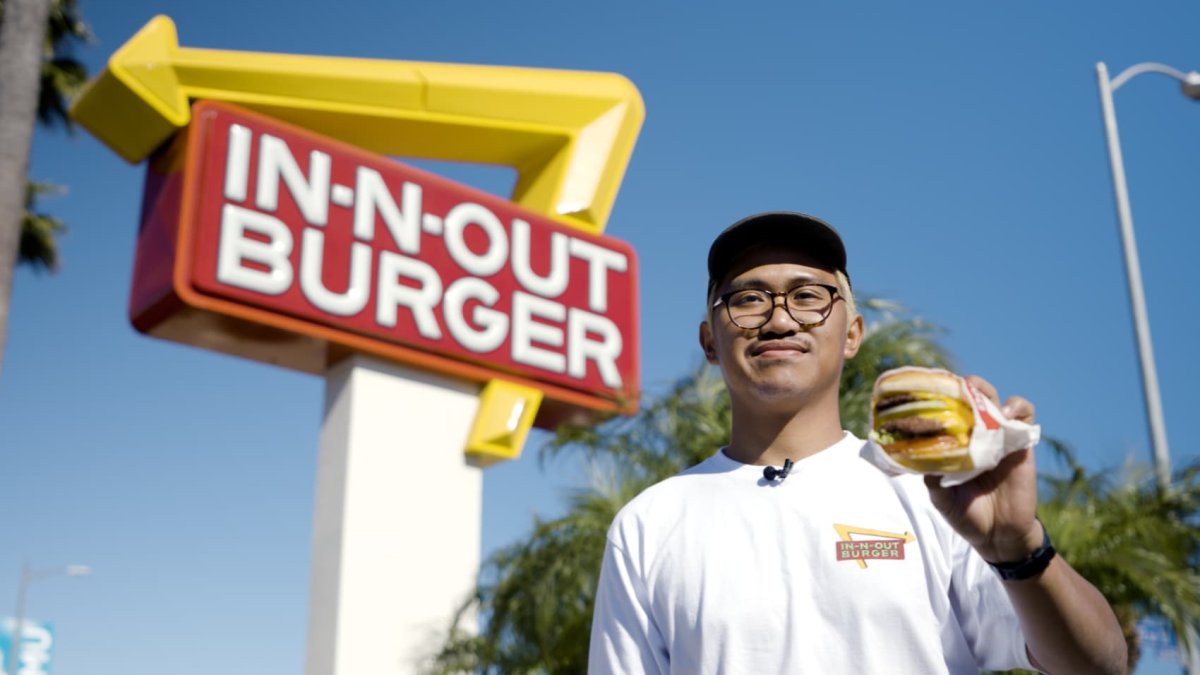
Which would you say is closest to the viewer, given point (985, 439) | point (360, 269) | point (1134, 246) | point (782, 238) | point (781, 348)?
point (985, 439)

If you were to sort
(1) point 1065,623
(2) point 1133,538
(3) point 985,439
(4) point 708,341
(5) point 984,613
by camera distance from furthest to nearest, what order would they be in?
(2) point 1133,538 → (4) point 708,341 → (5) point 984,613 → (1) point 1065,623 → (3) point 985,439

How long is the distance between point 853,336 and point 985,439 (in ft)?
2.40

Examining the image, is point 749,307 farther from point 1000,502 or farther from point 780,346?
point 1000,502

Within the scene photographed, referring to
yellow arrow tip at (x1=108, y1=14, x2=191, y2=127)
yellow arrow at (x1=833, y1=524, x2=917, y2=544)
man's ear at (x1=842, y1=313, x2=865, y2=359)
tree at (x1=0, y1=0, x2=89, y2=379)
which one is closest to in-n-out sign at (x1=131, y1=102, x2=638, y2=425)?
yellow arrow tip at (x1=108, y1=14, x2=191, y2=127)

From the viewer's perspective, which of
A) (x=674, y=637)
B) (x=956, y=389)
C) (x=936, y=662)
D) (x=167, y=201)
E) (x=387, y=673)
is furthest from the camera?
(x=167, y=201)

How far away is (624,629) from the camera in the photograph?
2.25 m

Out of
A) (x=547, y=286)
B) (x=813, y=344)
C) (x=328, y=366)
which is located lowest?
(x=813, y=344)

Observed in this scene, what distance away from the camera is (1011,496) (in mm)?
1736

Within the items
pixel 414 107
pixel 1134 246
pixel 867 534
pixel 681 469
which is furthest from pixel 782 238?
pixel 414 107

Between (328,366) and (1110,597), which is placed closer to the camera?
(1110,597)

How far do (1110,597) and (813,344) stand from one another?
20.6ft

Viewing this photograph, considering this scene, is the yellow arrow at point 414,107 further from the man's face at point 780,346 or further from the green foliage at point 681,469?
the man's face at point 780,346

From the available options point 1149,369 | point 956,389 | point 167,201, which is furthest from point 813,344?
point 167,201

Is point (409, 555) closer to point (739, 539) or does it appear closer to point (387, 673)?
point (387, 673)
